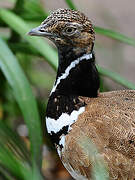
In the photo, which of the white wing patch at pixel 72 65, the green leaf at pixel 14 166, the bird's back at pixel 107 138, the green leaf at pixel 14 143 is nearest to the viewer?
the bird's back at pixel 107 138

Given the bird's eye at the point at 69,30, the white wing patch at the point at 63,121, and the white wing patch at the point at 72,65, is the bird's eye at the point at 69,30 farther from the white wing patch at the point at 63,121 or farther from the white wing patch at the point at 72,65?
the white wing patch at the point at 63,121

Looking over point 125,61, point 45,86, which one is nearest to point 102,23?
point 125,61

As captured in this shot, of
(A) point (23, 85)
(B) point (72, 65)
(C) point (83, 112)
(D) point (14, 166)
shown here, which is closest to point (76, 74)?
(B) point (72, 65)

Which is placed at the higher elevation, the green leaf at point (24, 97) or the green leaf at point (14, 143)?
the green leaf at point (24, 97)

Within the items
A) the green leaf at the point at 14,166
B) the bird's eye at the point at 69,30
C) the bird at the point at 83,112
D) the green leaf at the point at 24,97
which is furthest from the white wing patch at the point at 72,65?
the green leaf at the point at 14,166

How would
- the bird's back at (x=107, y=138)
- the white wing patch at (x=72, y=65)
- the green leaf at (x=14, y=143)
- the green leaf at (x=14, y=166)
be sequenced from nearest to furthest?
the bird's back at (x=107, y=138) < the white wing patch at (x=72, y=65) < the green leaf at (x=14, y=166) < the green leaf at (x=14, y=143)

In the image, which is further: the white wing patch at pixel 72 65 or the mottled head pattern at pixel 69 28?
the white wing patch at pixel 72 65

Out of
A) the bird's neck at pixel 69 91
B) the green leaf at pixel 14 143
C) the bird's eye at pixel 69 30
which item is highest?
the bird's eye at pixel 69 30
